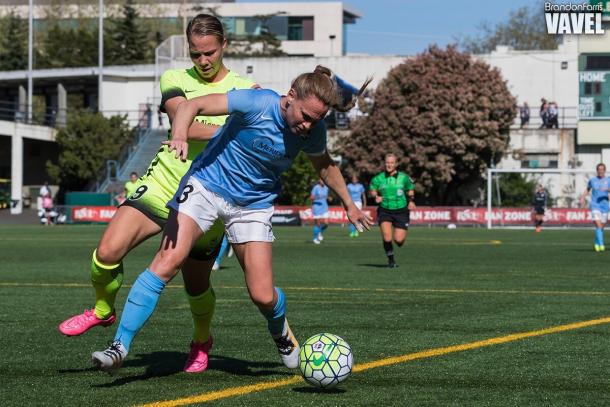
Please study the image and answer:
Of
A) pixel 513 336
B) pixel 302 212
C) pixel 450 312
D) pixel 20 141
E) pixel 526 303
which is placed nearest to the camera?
pixel 513 336

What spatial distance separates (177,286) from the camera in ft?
54.9

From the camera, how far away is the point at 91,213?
5266 cm

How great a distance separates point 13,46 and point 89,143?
116 ft

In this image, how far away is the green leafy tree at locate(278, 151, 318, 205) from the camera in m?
54.2

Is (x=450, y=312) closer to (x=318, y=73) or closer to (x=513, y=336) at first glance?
(x=513, y=336)

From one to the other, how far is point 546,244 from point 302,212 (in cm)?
1936

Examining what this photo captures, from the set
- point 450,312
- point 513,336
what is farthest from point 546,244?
point 513,336

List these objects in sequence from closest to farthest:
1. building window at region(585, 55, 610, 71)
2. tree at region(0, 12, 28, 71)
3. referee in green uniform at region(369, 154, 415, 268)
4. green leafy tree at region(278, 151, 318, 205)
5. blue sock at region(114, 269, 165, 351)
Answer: blue sock at region(114, 269, 165, 351) → referee in green uniform at region(369, 154, 415, 268) → green leafy tree at region(278, 151, 318, 205) → building window at region(585, 55, 610, 71) → tree at region(0, 12, 28, 71)

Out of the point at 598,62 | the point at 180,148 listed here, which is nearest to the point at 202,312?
the point at 180,148

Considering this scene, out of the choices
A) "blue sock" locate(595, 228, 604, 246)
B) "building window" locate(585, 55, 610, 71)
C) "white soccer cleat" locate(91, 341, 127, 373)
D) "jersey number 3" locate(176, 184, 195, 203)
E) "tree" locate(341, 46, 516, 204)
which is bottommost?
"blue sock" locate(595, 228, 604, 246)

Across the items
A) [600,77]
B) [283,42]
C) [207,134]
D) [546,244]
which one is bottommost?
[546,244]

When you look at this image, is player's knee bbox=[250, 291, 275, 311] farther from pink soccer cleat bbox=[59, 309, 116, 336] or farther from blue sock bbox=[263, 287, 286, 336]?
pink soccer cleat bbox=[59, 309, 116, 336]

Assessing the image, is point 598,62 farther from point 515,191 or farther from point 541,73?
point 515,191
